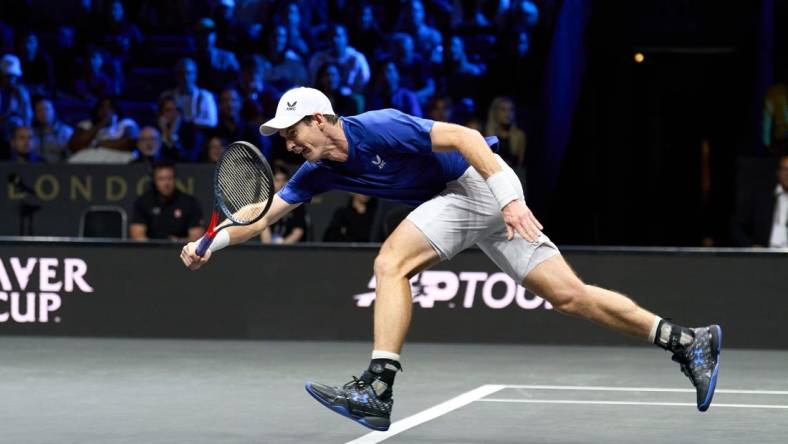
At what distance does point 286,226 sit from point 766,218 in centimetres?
389

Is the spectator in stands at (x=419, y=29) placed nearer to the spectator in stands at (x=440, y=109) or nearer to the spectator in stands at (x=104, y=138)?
the spectator in stands at (x=440, y=109)

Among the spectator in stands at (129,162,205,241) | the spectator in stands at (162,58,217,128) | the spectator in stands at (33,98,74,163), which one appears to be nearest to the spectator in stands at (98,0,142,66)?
the spectator in stands at (162,58,217,128)

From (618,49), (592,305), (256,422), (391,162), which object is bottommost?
(256,422)

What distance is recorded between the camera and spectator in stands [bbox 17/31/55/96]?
16750 millimetres

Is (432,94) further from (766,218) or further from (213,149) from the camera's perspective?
(766,218)

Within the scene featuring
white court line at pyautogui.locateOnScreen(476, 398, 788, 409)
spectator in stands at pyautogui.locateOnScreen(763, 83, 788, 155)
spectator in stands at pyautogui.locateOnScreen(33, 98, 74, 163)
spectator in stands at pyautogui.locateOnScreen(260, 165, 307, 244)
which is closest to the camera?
white court line at pyautogui.locateOnScreen(476, 398, 788, 409)

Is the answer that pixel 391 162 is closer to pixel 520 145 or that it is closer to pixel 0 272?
pixel 0 272

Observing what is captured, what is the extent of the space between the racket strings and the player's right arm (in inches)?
2.9

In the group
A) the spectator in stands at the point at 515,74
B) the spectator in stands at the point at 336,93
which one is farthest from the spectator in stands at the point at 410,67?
the spectator in stands at the point at 336,93

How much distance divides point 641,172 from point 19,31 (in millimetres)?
7157

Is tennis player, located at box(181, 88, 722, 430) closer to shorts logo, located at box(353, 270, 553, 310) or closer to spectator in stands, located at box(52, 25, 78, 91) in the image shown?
shorts logo, located at box(353, 270, 553, 310)

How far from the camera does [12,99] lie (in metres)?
15.7

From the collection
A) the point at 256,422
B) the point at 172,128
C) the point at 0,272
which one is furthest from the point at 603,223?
the point at 256,422

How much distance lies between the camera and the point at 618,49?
1573 centimetres
